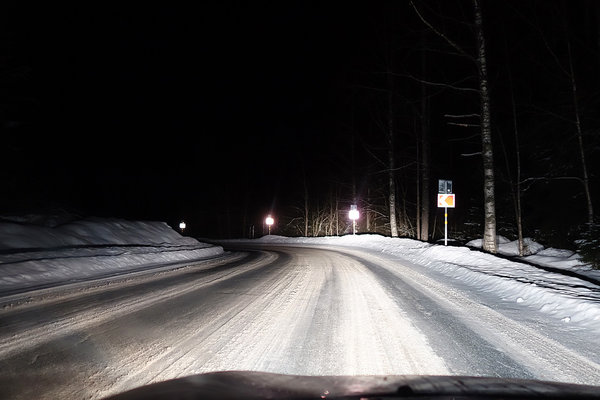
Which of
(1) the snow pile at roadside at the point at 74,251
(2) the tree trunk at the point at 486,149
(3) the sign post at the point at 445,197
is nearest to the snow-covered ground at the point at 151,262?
(1) the snow pile at roadside at the point at 74,251

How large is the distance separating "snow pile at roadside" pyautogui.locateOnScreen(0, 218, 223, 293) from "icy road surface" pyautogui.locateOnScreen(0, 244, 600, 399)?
84.0 inches

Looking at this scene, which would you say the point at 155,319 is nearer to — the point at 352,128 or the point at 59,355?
the point at 59,355

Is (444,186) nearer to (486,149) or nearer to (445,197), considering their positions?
(445,197)

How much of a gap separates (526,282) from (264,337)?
6.21 m

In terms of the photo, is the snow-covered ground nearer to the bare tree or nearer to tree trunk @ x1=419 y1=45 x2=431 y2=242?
the bare tree

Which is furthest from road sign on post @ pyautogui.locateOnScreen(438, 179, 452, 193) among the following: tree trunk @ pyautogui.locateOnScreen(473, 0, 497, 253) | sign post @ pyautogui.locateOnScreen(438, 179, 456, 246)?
tree trunk @ pyautogui.locateOnScreen(473, 0, 497, 253)

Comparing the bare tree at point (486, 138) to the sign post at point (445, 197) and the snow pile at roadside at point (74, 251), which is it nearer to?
the sign post at point (445, 197)

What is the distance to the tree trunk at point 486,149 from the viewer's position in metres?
13.8

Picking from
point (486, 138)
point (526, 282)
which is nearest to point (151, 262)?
point (526, 282)

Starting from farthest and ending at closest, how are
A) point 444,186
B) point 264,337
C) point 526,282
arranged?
point 444,186
point 526,282
point 264,337

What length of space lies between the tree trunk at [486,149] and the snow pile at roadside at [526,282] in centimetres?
117

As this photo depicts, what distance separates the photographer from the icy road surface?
3.76m

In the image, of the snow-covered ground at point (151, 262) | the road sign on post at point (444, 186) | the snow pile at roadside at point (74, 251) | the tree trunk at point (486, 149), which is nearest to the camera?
the snow-covered ground at point (151, 262)

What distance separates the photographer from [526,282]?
8.12m
